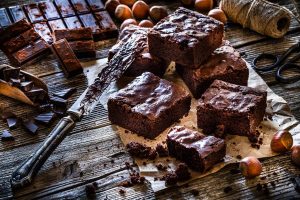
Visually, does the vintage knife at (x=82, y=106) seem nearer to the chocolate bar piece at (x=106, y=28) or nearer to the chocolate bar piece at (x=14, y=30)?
the chocolate bar piece at (x=106, y=28)

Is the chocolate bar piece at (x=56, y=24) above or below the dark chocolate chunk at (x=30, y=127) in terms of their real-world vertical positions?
above

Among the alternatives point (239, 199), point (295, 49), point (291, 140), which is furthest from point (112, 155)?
point (295, 49)

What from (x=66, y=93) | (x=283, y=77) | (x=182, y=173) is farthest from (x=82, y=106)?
(x=283, y=77)

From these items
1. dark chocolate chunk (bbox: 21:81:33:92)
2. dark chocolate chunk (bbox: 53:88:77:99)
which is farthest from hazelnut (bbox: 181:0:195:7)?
dark chocolate chunk (bbox: 21:81:33:92)

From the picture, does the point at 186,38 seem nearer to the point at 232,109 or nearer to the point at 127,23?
the point at 232,109

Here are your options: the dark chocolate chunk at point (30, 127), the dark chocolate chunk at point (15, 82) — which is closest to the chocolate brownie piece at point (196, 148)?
the dark chocolate chunk at point (30, 127)

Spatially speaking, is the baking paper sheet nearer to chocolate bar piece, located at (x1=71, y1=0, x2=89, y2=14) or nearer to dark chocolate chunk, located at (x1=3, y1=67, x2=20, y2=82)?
dark chocolate chunk, located at (x1=3, y1=67, x2=20, y2=82)
